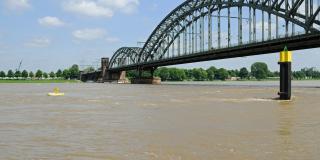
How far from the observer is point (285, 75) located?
40.1 meters

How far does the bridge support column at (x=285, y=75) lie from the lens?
131 ft

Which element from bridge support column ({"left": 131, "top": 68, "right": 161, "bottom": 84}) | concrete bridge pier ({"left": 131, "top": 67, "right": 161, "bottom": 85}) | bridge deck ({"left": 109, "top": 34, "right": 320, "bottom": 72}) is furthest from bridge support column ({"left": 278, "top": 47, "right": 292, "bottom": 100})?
bridge support column ({"left": 131, "top": 68, "right": 161, "bottom": 84})

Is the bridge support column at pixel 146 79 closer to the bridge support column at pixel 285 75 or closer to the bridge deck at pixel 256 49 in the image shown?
the bridge deck at pixel 256 49

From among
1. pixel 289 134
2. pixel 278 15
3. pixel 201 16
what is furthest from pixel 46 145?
pixel 201 16

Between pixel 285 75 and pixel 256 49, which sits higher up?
pixel 256 49

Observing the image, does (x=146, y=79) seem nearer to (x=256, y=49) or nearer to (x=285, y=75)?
(x=256, y=49)

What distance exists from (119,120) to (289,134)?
8.36 meters

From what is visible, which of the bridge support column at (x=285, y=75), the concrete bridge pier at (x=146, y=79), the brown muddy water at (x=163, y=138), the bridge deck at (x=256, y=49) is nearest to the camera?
the brown muddy water at (x=163, y=138)

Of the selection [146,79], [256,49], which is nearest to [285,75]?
[256,49]

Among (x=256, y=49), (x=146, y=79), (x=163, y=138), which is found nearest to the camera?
(x=163, y=138)

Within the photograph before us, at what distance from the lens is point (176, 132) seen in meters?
17.7

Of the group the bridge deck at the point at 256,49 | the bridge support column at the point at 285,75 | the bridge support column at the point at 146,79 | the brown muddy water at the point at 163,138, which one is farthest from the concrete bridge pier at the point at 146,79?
the brown muddy water at the point at 163,138

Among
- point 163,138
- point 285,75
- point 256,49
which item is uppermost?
point 256,49

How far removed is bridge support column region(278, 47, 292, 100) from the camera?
131 ft
